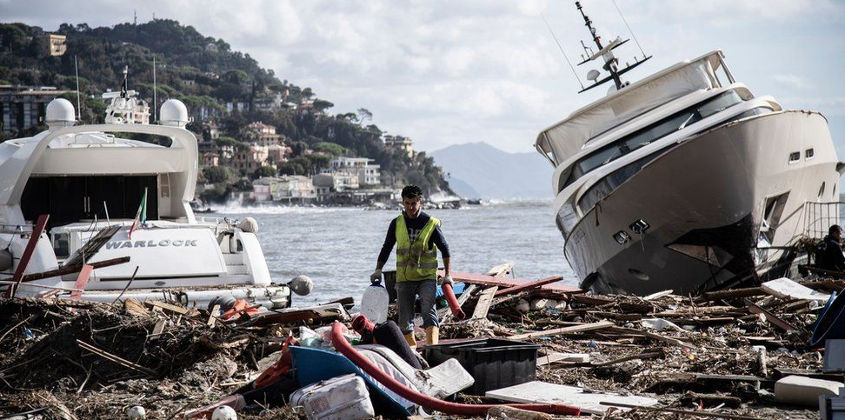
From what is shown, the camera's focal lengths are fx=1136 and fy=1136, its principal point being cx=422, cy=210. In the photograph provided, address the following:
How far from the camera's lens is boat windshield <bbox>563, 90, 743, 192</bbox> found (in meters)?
20.2

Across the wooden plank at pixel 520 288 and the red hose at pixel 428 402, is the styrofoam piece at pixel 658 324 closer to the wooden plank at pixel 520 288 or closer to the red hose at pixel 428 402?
the wooden plank at pixel 520 288

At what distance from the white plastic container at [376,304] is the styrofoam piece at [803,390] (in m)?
4.00

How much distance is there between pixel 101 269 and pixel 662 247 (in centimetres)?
930

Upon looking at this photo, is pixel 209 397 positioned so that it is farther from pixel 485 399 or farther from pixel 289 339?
pixel 485 399

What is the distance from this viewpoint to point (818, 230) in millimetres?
21891

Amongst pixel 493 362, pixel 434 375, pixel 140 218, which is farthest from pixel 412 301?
pixel 140 218

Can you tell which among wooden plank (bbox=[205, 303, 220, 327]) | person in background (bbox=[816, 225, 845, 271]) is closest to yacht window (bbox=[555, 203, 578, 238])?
person in background (bbox=[816, 225, 845, 271])

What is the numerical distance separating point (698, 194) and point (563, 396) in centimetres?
1066

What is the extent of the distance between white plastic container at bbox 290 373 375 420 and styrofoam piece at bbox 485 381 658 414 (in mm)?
1278

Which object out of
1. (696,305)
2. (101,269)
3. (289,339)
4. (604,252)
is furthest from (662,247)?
(289,339)

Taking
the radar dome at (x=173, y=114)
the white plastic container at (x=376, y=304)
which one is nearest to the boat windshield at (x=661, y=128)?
the radar dome at (x=173, y=114)

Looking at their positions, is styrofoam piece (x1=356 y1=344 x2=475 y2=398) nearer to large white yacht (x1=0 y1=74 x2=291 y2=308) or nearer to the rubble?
the rubble

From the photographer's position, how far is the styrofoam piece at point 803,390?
8500 millimetres

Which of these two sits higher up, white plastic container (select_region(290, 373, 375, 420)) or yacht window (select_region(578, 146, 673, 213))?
yacht window (select_region(578, 146, 673, 213))
